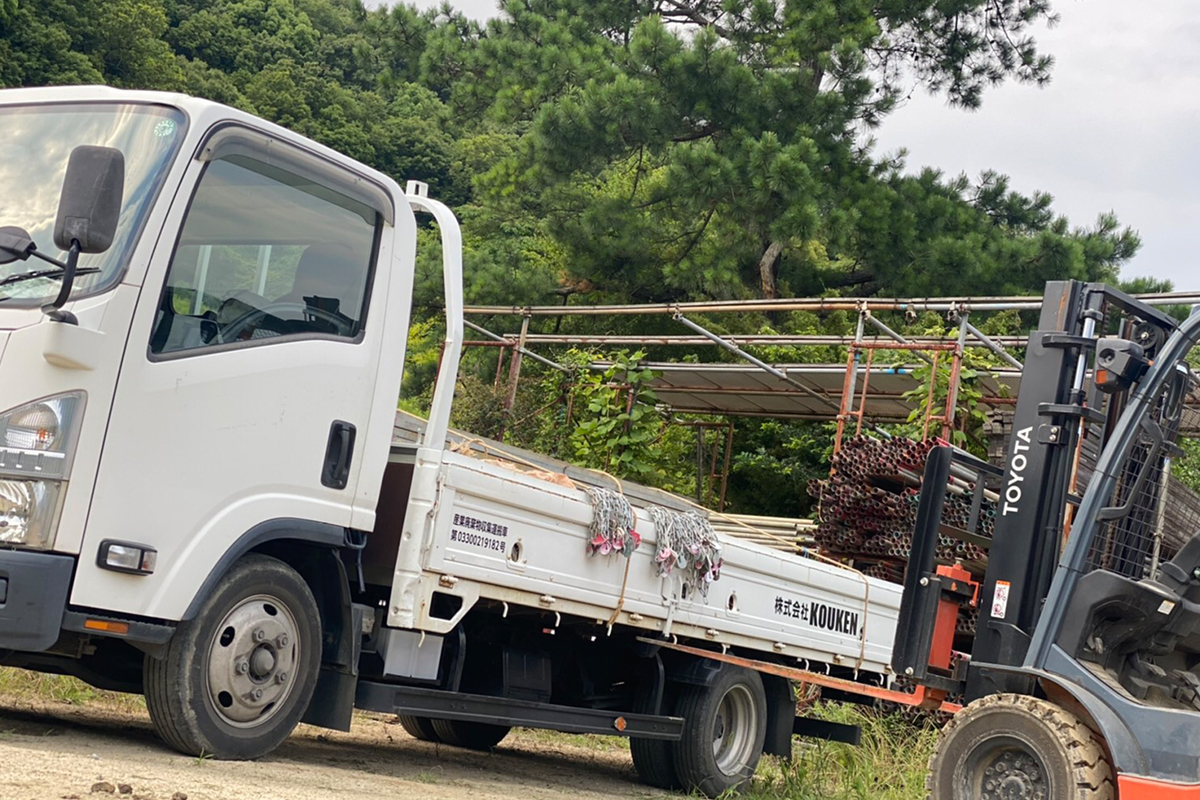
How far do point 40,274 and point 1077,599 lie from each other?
15.0ft

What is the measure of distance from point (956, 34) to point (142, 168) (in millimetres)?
19252

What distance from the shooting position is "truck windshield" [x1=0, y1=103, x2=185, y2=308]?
5270 mm

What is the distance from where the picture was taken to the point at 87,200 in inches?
188

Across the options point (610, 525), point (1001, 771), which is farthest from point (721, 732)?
point (1001, 771)

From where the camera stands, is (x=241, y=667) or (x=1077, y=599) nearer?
A: (x=241, y=667)

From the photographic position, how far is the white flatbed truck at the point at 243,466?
5098 mm

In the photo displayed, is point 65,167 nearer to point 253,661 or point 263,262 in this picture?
point 263,262

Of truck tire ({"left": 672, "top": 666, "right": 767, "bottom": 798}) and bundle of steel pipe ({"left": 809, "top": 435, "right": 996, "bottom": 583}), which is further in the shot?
bundle of steel pipe ({"left": 809, "top": 435, "right": 996, "bottom": 583})

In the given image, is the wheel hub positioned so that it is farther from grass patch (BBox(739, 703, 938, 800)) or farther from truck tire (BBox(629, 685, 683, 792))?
truck tire (BBox(629, 685, 683, 792))

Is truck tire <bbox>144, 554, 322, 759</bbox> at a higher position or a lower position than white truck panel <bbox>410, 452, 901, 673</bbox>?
lower

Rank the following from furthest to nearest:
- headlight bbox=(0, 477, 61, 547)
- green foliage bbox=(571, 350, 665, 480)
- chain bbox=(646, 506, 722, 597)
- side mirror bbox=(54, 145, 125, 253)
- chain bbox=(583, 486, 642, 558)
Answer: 1. green foliage bbox=(571, 350, 665, 480)
2. chain bbox=(646, 506, 722, 597)
3. chain bbox=(583, 486, 642, 558)
4. headlight bbox=(0, 477, 61, 547)
5. side mirror bbox=(54, 145, 125, 253)

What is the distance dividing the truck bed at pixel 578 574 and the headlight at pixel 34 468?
5.59 feet

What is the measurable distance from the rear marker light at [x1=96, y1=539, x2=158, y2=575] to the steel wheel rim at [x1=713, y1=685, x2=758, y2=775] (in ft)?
14.6

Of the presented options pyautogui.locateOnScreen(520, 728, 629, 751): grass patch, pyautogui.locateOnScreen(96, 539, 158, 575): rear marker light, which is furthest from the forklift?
pyautogui.locateOnScreen(520, 728, 629, 751): grass patch
